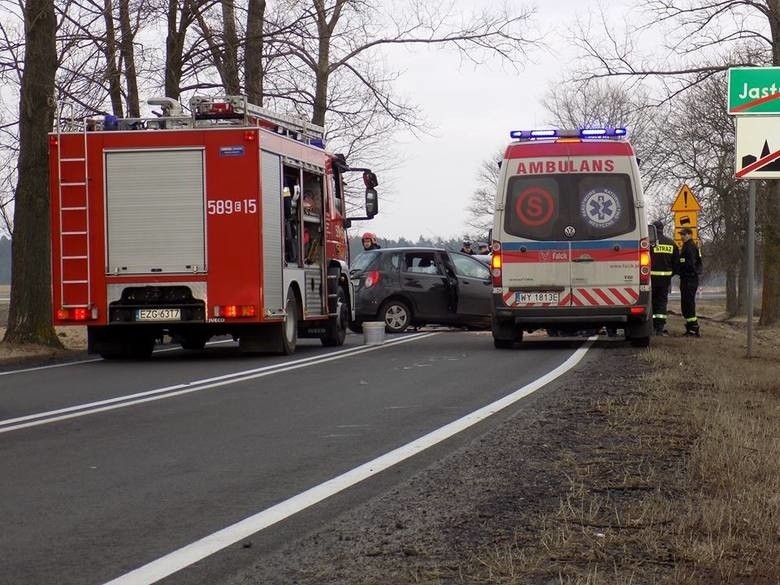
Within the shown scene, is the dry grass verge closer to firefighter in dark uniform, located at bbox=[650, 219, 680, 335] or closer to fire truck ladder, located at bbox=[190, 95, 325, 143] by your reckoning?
fire truck ladder, located at bbox=[190, 95, 325, 143]

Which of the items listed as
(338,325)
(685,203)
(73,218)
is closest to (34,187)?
(73,218)

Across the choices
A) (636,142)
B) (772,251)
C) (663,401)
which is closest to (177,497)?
(663,401)

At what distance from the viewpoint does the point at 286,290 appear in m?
18.2

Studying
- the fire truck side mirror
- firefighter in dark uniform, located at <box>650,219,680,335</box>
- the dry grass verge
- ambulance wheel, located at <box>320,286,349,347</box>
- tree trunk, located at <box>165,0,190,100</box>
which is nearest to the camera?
the dry grass verge

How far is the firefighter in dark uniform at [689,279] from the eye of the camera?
22.5 m

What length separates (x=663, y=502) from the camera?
6.20 m

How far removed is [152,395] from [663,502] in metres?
7.21

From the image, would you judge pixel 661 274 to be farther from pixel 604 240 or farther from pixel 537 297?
pixel 537 297

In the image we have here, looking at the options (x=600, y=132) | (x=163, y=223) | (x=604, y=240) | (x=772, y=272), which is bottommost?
(x=772, y=272)

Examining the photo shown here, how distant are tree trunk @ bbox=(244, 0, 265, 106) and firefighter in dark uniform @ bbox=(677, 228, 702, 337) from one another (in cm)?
930

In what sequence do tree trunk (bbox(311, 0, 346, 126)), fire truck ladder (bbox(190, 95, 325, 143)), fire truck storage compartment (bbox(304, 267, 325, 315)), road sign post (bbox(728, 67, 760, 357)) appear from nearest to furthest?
1. road sign post (bbox(728, 67, 760, 357))
2. fire truck ladder (bbox(190, 95, 325, 143))
3. fire truck storage compartment (bbox(304, 267, 325, 315))
4. tree trunk (bbox(311, 0, 346, 126))

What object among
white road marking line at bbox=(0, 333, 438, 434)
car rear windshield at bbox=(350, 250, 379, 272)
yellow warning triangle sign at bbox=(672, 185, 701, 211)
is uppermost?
yellow warning triangle sign at bbox=(672, 185, 701, 211)

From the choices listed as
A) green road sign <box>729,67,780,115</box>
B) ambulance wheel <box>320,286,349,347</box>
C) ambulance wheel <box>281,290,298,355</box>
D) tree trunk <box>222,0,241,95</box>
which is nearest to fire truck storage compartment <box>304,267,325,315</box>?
ambulance wheel <box>281,290,298,355</box>

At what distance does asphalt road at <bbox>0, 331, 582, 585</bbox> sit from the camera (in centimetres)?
563
